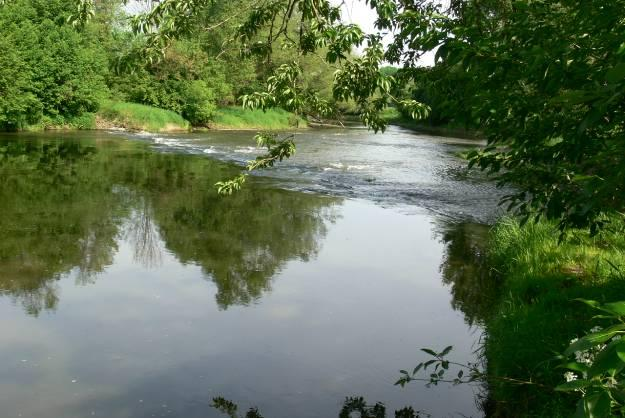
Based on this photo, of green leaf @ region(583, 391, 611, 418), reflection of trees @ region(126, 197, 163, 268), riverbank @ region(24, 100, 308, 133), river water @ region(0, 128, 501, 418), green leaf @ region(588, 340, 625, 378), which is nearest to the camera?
green leaf @ region(588, 340, 625, 378)

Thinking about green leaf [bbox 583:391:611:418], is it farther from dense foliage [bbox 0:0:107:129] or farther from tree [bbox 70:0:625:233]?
dense foliage [bbox 0:0:107:129]

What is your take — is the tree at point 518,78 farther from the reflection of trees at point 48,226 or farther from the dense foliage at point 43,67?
the dense foliage at point 43,67

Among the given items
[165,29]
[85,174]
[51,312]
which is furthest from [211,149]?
[165,29]

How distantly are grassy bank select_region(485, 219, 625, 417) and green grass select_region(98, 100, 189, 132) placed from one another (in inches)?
Result: 1434

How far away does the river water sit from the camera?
591cm

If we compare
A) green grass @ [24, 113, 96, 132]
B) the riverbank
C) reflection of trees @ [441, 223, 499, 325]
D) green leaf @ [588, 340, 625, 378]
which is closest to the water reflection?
reflection of trees @ [441, 223, 499, 325]

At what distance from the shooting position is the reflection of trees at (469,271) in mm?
8617

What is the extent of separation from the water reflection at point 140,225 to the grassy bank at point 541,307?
11.6 feet

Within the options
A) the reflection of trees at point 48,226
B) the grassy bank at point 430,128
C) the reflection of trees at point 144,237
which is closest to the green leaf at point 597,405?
the reflection of trees at point 48,226

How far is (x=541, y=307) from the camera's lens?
269 inches

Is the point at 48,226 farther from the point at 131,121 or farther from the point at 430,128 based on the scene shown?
the point at 430,128

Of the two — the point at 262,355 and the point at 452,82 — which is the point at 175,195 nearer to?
Result: the point at 262,355

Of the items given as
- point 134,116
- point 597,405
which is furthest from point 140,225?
point 134,116

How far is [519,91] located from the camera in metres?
4.62
